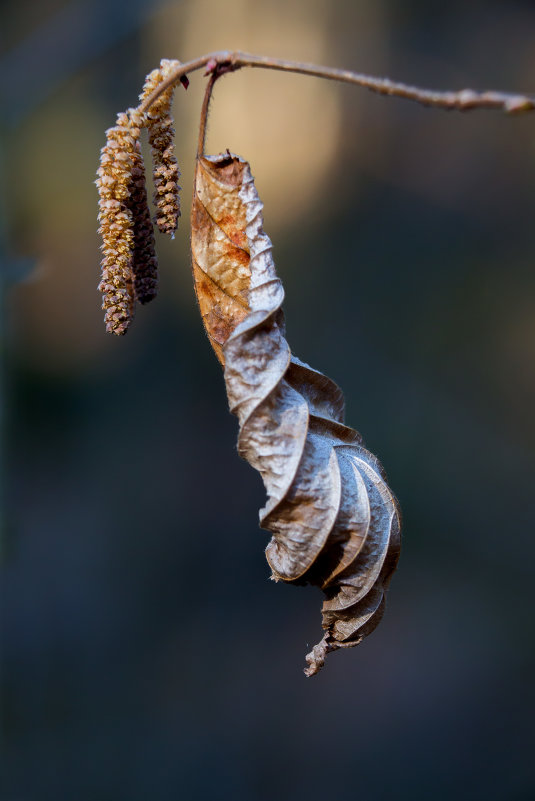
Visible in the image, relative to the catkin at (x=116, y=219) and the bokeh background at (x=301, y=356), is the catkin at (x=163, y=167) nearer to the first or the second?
the catkin at (x=116, y=219)

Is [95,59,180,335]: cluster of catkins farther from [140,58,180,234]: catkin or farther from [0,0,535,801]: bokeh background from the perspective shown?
[0,0,535,801]: bokeh background

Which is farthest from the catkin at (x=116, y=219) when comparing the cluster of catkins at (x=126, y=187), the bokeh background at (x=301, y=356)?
the bokeh background at (x=301, y=356)

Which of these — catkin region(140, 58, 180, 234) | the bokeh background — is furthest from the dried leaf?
the bokeh background

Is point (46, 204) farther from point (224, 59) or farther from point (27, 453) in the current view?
point (224, 59)

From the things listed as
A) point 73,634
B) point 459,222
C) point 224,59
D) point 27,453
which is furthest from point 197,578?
point 224,59

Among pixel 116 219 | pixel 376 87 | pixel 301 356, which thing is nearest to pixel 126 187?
pixel 116 219

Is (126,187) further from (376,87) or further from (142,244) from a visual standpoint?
(376,87)
